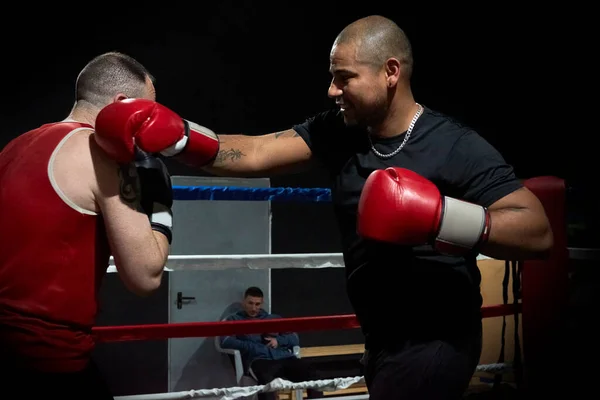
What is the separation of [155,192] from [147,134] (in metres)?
0.14

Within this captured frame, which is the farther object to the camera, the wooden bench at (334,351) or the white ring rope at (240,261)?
the wooden bench at (334,351)

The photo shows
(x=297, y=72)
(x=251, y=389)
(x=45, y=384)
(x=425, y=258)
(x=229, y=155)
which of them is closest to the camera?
(x=45, y=384)

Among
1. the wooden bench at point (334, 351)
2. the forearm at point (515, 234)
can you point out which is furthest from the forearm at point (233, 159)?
the wooden bench at point (334, 351)

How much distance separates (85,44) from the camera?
12.4ft

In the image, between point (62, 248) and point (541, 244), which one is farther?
point (541, 244)

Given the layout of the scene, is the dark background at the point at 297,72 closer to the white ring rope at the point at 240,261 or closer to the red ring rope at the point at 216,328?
the white ring rope at the point at 240,261

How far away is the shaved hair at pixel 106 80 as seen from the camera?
134 centimetres

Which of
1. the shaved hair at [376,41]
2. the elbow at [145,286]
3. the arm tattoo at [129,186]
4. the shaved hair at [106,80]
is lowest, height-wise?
the elbow at [145,286]

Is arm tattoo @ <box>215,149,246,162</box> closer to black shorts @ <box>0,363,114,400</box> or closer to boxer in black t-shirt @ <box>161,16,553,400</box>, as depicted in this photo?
boxer in black t-shirt @ <box>161,16,553,400</box>

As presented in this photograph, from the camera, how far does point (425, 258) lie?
1.39 m

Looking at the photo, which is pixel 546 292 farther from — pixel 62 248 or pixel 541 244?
pixel 62 248

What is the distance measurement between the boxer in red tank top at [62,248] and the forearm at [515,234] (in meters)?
0.71

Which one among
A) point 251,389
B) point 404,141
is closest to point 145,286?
point 404,141

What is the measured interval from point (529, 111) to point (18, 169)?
4.60 meters
